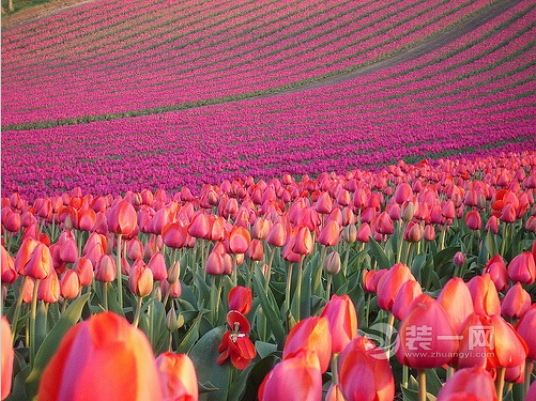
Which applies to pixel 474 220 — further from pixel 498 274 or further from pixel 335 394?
pixel 335 394

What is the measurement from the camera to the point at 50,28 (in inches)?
105

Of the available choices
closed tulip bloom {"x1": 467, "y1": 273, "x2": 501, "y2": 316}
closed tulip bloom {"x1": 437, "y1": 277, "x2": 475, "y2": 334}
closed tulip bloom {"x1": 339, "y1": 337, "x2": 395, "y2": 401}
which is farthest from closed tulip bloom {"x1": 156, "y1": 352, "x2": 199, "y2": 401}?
closed tulip bloom {"x1": 467, "y1": 273, "x2": 501, "y2": 316}

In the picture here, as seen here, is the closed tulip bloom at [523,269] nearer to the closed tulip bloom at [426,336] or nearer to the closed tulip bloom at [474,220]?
the closed tulip bloom at [426,336]

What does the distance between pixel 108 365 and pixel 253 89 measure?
21.9ft

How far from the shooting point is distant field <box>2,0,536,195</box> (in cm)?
289

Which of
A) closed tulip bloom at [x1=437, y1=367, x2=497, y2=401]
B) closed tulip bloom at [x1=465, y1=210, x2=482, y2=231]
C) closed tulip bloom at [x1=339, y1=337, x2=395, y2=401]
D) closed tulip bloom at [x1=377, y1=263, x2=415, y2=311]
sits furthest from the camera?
closed tulip bloom at [x1=465, y1=210, x2=482, y2=231]

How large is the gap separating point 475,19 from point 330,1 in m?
1.17

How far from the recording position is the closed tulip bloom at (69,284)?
1.13 metres

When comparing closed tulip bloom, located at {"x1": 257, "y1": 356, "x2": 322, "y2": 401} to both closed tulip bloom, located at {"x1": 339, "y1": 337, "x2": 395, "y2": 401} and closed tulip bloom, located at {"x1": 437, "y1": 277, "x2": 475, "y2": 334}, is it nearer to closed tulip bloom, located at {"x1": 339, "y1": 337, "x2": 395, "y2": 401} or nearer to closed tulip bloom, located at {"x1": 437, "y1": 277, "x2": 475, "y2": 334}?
closed tulip bloom, located at {"x1": 339, "y1": 337, "x2": 395, "y2": 401}

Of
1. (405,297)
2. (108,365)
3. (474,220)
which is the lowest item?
(474,220)

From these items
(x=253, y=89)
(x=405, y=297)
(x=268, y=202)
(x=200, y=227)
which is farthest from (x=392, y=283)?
(x=253, y=89)

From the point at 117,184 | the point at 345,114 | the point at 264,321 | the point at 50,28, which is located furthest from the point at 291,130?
the point at 264,321

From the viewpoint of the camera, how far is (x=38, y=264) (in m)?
1.06

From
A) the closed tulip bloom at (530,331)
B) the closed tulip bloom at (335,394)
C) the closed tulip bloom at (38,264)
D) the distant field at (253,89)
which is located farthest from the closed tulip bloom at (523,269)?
the distant field at (253,89)
